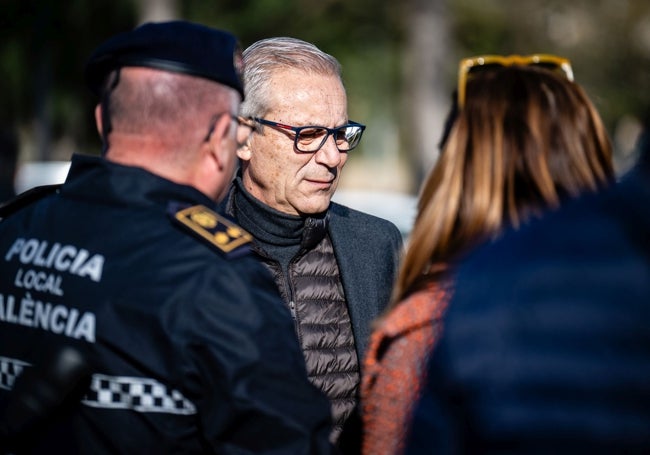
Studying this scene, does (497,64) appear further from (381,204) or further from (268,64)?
(381,204)

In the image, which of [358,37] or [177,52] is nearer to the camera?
[177,52]

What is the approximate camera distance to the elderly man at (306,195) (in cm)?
313

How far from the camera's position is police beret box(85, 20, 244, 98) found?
2.08 meters

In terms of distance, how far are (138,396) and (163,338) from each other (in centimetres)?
14

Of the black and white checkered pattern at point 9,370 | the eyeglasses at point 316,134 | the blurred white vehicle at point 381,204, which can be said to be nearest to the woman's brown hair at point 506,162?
the black and white checkered pattern at point 9,370

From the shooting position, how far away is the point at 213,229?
2.02 m

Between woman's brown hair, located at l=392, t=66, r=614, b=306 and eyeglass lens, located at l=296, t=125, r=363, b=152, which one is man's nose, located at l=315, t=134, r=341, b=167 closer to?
eyeglass lens, located at l=296, t=125, r=363, b=152

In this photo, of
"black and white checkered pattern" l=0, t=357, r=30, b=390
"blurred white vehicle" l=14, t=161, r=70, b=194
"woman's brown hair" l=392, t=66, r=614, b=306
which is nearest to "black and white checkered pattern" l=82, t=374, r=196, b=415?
"black and white checkered pattern" l=0, t=357, r=30, b=390

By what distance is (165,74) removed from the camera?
2064 millimetres

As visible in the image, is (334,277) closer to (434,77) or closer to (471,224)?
(471,224)

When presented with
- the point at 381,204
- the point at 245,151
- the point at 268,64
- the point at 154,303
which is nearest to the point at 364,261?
the point at 245,151

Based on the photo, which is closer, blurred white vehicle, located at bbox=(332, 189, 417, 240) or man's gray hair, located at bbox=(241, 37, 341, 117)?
man's gray hair, located at bbox=(241, 37, 341, 117)

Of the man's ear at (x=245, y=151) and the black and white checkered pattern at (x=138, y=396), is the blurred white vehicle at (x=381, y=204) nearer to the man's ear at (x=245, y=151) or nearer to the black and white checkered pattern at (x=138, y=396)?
the man's ear at (x=245, y=151)

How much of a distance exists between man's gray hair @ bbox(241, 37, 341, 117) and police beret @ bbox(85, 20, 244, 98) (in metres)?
0.99
